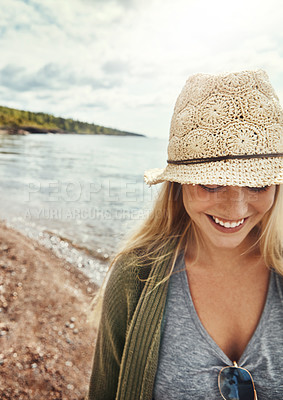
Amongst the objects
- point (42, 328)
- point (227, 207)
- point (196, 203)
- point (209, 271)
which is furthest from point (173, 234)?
point (42, 328)

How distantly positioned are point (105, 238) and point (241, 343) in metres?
6.84

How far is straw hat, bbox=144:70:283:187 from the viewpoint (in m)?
1.30

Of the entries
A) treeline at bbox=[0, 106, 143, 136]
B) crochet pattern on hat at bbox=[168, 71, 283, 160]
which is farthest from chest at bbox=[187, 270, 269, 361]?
treeline at bbox=[0, 106, 143, 136]

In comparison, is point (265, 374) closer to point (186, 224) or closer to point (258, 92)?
point (186, 224)

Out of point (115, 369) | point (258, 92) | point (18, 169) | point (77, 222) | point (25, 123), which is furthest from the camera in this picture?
point (25, 123)

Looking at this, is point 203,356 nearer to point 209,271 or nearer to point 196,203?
point 209,271

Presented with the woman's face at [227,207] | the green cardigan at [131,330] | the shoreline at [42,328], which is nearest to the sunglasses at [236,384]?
the green cardigan at [131,330]

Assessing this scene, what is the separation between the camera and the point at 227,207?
4.77 ft

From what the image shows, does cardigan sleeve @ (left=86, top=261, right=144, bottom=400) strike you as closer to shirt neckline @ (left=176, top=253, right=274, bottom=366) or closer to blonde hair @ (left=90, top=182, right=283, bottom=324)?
blonde hair @ (left=90, top=182, right=283, bottom=324)

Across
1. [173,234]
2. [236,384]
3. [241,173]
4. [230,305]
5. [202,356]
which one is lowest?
[236,384]

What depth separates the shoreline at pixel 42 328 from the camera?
10.9ft

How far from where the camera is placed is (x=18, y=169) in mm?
18984

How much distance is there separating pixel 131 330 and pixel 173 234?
2.04ft

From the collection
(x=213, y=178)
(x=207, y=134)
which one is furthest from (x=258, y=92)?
(x=213, y=178)
